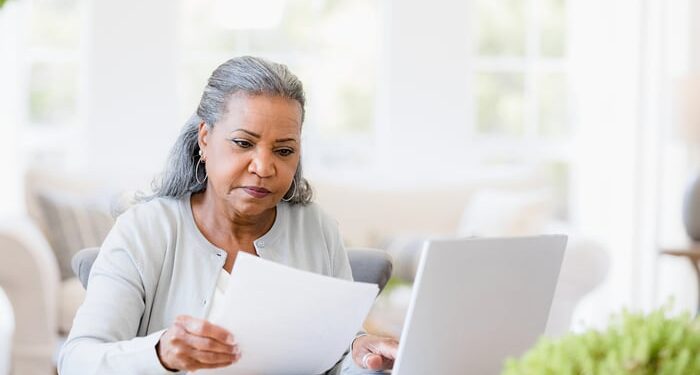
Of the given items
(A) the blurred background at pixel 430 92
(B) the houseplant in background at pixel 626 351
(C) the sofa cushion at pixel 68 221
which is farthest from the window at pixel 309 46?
(B) the houseplant in background at pixel 626 351

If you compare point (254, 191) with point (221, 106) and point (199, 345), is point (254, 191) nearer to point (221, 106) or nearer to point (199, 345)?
point (221, 106)

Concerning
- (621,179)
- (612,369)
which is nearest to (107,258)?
(612,369)

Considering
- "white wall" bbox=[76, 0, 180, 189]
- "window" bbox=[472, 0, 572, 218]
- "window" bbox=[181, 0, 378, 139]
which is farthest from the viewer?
"window" bbox=[472, 0, 572, 218]

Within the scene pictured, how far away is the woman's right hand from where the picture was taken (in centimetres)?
155

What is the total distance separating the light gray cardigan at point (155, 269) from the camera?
1796 mm

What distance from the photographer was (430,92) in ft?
18.8

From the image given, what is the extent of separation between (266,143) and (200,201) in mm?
246

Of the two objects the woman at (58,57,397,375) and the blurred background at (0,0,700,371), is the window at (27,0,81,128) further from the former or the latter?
the woman at (58,57,397,375)

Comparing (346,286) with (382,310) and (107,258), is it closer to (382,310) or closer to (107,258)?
(107,258)

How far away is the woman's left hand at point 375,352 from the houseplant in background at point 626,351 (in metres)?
0.75

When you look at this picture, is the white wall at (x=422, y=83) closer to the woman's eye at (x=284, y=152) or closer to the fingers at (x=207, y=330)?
the woman's eye at (x=284, y=152)

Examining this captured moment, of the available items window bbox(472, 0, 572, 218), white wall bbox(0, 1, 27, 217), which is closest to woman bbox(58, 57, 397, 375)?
white wall bbox(0, 1, 27, 217)

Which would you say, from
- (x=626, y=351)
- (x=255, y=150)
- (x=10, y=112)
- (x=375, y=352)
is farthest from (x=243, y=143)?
(x=10, y=112)

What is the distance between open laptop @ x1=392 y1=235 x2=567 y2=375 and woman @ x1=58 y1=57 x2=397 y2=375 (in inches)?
8.5
